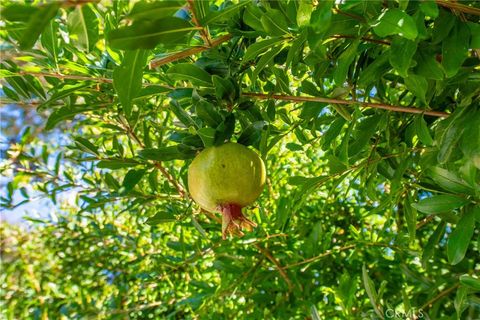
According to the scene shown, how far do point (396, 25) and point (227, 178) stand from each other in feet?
0.88

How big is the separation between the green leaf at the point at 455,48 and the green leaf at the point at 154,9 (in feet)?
1.00

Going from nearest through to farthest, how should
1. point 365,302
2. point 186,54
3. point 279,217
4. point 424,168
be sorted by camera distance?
point 186,54, point 424,168, point 279,217, point 365,302

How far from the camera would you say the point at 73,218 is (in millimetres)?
1937

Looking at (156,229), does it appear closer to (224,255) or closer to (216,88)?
(224,255)

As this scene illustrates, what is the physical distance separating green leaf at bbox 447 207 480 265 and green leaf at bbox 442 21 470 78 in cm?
25

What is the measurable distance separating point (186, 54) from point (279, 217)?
1.65ft

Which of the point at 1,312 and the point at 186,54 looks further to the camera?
the point at 1,312

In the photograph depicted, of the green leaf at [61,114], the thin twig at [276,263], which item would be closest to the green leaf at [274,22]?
the green leaf at [61,114]

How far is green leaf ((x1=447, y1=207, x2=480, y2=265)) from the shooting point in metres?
0.69

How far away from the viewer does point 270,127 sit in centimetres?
81

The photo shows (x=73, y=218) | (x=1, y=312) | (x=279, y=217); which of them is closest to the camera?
(x=279, y=217)

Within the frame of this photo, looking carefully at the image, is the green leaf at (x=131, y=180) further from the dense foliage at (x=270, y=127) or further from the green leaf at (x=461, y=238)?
the green leaf at (x=461, y=238)

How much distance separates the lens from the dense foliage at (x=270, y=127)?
21.3 inches

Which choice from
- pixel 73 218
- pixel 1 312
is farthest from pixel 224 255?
pixel 1 312
